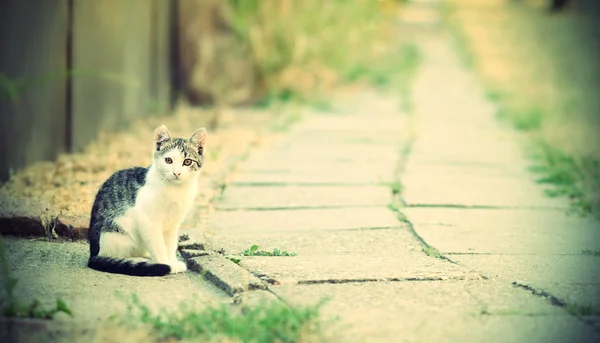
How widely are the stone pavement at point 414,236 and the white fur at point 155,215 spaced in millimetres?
214

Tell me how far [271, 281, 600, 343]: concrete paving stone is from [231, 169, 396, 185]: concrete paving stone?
81.7 inches

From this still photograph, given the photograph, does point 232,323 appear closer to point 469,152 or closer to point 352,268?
point 352,268

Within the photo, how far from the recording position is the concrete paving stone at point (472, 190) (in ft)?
15.7

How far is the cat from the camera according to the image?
3.35 meters

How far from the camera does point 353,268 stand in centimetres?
342

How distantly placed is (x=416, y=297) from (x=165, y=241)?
3.64ft

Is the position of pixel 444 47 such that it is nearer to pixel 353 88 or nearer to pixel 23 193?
pixel 353 88

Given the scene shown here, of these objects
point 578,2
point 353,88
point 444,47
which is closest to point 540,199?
point 353,88

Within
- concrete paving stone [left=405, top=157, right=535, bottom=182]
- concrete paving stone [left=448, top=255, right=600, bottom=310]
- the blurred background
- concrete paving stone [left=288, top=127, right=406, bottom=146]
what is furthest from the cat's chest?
concrete paving stone [left=288, top=127, right=406, bottom=146]

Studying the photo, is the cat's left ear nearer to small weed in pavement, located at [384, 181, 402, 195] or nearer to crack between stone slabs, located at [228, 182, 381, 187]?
crack between stone slabs, located at [228, 182, 381, 187]

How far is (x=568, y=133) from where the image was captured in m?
7.25

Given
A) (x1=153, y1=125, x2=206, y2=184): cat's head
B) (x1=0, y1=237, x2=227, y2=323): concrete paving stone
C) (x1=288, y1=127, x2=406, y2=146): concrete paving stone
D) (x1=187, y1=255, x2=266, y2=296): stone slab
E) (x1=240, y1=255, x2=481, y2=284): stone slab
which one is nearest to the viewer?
(x1=0, y1=237, x2=227, y2=323): concrete paving stone

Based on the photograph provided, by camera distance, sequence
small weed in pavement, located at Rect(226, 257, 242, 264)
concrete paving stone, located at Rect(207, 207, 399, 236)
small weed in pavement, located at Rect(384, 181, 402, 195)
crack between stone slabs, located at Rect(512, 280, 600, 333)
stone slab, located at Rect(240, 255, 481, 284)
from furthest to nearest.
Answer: small weed in pavement, located at Rect(384, 181, 402, 195) → concrete paving stone, located at Rect(207, 207, 399, 236) → small weed in pavement, located at Rect(226, 257, 242, 264) → stone slab, located at Rect(240, 255, 481, 284) → crack between stone slabs, located at Rect(512, 280, 600, 333)

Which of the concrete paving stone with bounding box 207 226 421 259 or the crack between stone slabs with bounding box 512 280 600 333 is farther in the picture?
the concrete paving stone with bounding box 207 226 421 259
